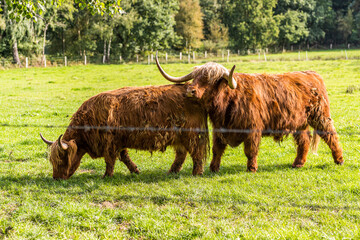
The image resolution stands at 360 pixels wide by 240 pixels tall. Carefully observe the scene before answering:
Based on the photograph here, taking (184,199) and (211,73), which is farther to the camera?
(211,73)

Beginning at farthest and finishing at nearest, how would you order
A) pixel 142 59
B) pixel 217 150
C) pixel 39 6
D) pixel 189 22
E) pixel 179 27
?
pixel 179 27
pixel 189 22
pixel 142 59
pixel 39 6
pixel 217 150

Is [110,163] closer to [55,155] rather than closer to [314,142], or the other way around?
[55,155]

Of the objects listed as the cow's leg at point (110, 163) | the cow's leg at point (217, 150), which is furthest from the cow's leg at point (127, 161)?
the cow's leg at point (217, 150)

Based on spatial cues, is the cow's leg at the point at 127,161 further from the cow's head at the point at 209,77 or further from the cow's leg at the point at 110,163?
the cow's head at the point at 209,77

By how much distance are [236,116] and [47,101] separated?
1069cm

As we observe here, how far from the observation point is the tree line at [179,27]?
3600cm

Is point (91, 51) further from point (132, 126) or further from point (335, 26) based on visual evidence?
point (335, 26)

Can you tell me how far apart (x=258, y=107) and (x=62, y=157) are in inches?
125

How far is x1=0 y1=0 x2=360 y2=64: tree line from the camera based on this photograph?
118 ft

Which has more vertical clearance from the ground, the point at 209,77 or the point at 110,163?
the point at 209,77

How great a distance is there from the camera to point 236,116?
17.6 feet

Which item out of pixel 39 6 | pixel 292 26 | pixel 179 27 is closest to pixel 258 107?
pixel 39 6

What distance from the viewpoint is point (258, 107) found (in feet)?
18.0

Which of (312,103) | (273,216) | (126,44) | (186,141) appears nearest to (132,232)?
(273,216)
